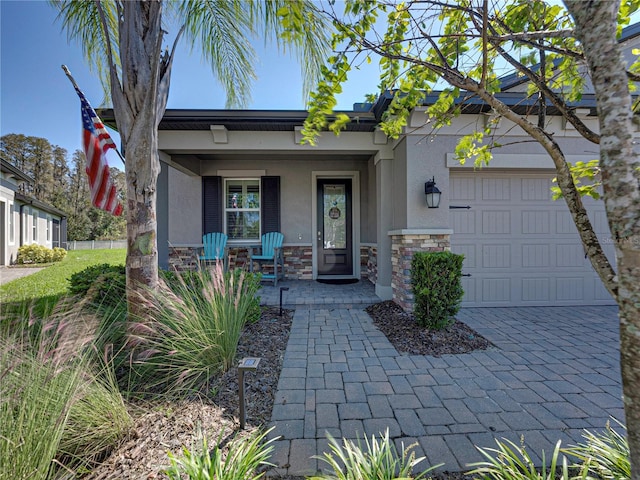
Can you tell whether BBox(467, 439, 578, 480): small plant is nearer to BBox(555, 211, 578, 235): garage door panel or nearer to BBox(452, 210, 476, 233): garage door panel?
→ BBox(452, 210, 476, 233): garage door panel

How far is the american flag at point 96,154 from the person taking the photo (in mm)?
3201

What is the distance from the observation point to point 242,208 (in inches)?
261

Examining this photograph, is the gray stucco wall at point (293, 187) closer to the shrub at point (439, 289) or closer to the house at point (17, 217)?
the shrub at point (439, 289)

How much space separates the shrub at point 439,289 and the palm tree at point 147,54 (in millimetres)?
2438

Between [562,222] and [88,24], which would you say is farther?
[562,222]

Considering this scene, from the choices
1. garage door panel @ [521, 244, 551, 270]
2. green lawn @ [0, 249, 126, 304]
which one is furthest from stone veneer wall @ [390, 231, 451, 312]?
green lawn @ [0, 249, 126, 304]

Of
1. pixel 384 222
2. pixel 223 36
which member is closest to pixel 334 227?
pixel 384 222

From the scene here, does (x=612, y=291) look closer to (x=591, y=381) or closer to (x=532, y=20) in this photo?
(x=532, y=20)

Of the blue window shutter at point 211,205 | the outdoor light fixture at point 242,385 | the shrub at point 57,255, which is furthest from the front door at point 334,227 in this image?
the shrub at point 57,255

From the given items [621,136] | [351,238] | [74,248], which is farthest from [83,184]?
[621,136]

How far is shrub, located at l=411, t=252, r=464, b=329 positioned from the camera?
3369 millimetres

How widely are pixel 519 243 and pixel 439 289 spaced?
2.23 meters

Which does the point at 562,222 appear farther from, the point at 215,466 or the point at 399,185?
the point at 215,466

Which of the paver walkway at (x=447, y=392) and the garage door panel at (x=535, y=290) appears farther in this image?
the garage door panel at (x=535, y=290)
